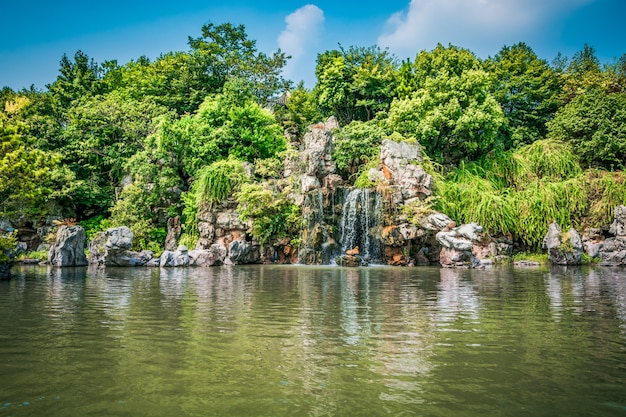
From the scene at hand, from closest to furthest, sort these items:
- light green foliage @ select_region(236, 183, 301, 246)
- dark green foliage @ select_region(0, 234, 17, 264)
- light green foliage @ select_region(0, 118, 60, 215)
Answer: dark green foliage @ select_region(0, 234, 17, 264)
light green foliage @ select_region(0, 118, 60, 215)
light green foliage @ select_region(236, 183, 301, 246)

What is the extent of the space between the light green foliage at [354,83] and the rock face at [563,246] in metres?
17.0

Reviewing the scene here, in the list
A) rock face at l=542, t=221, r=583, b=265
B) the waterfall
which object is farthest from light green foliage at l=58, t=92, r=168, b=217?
rock face at l=542, t=221, r=583, b=265

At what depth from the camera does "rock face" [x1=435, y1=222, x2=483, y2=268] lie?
798 inches

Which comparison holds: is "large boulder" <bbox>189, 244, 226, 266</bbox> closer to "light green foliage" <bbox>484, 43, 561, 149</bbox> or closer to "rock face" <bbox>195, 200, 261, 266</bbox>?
"rock face" <bbox>195, 200, 261, 266</bbox>

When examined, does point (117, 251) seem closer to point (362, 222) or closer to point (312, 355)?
point (362, 222)

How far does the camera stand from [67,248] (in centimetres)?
2077

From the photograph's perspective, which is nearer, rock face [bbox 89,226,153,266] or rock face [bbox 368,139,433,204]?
rock face [bbox 89,226,153,266]

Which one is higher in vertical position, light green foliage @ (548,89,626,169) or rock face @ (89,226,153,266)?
light green foliage @ (548,89,626,169)

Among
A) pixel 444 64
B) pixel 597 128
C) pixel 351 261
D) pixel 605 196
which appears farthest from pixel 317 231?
pixel 597 128

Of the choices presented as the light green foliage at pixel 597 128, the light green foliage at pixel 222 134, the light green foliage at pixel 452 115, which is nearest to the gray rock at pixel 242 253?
the light green foliage at pixel 222 134

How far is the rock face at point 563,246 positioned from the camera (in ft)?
68.3

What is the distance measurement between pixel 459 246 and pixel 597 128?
12.4 metres

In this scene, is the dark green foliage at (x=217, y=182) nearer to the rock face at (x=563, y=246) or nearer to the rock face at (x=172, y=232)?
the rock face at (x=172, y=232)

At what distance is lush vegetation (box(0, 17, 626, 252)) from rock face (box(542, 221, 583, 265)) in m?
1.59
